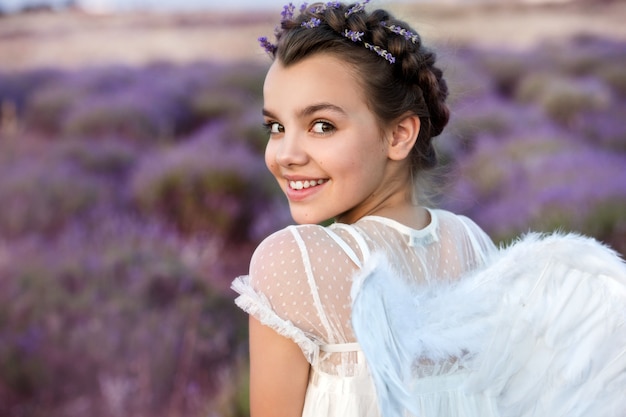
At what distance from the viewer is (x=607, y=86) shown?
4.17 meters

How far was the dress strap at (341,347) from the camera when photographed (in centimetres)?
135

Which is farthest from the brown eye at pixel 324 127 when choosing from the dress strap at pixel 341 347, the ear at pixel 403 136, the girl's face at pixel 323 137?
the dress strap at pixel 341 347

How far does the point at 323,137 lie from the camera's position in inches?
A: 58.2

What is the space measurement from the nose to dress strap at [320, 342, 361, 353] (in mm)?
340

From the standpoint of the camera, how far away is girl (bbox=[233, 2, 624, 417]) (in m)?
1.27

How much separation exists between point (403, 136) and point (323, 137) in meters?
0.19

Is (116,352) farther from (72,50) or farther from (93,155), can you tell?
(72,50)

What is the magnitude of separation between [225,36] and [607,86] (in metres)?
1.95

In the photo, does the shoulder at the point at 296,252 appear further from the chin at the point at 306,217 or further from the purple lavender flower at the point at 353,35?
the purple lavender flower at the point at 353,35

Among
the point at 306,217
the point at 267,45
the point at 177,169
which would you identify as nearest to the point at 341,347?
the point at 306,217

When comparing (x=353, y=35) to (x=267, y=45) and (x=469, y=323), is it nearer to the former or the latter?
(x=267, y=45)

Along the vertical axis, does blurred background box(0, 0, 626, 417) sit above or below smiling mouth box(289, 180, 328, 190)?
below

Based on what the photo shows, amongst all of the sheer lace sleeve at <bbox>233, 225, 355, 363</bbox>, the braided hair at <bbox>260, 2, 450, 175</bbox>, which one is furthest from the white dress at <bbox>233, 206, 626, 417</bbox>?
the braided hair at <bbox>260, 2, 450, 175</bbox>

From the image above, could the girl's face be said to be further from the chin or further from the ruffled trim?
the ruffled trim
